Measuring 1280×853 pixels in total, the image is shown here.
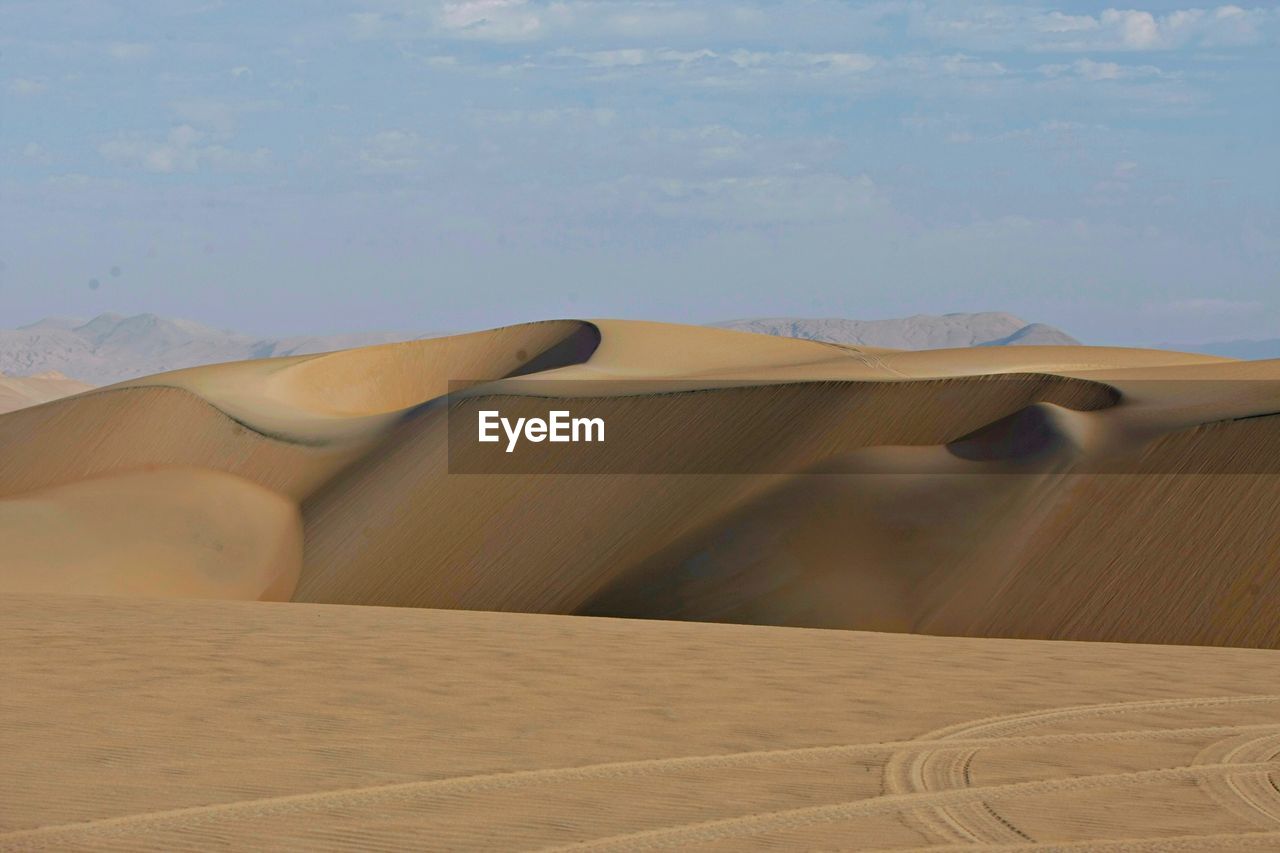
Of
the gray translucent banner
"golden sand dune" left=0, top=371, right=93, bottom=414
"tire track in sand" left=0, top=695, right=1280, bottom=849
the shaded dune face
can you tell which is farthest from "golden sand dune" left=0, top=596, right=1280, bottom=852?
"golden sand dune" left=0, top=371, right=93, bottom=414

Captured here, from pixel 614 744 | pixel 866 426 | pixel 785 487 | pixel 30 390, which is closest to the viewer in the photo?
pixel 614 744

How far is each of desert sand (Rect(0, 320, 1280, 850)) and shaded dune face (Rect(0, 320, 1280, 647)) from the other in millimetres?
73

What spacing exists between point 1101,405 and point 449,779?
59.0ft

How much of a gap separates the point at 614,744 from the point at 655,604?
12.6 meters

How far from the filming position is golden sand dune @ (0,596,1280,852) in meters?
6.42

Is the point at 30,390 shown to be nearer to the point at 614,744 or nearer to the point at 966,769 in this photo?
the point at 614,744

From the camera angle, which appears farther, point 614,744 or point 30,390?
point 30,390

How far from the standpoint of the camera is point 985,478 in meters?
21.0

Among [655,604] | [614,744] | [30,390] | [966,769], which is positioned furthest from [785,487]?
[30,390]

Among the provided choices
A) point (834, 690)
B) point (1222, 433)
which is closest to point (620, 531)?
point (1222, 433)

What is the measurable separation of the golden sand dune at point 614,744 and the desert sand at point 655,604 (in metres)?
0.04

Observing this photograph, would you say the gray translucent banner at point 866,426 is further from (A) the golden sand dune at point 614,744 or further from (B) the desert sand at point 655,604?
(A) the golden sand dune at point 614,744

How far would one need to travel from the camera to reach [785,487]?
22.7 meters

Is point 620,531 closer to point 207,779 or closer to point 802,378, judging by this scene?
point 802,378
